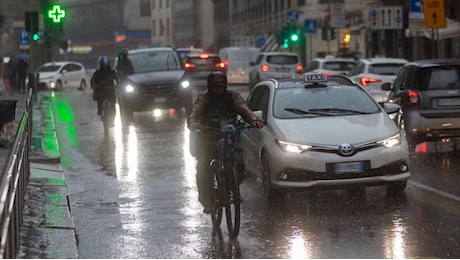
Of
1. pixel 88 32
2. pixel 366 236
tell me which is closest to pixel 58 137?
pixel 366 236

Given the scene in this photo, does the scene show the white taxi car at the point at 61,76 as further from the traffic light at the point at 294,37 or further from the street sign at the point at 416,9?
the street sign at the point at 416,9

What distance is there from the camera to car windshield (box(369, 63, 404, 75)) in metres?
29.6

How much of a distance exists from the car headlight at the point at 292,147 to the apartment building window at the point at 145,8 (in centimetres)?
12621

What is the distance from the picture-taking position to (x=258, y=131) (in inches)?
533

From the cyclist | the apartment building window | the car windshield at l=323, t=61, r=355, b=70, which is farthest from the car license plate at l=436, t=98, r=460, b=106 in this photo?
the apartment building window

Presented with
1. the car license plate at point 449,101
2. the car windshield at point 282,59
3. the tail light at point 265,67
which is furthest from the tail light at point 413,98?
the car windshield at point 282,59

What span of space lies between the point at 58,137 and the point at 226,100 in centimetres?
1322

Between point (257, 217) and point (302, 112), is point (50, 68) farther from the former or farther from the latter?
point (257, 217)

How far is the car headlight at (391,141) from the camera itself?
12516mm

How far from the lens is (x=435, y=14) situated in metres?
29.3

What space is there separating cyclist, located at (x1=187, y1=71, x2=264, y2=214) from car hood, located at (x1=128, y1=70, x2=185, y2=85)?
1797 centimetres

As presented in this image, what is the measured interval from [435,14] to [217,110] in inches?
776

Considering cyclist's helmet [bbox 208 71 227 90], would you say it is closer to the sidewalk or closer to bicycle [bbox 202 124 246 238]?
bicycle [bbox 202 124 246 238]

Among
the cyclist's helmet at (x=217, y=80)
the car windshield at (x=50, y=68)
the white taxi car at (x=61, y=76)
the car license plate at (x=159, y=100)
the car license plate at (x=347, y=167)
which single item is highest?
the cyclist's helmet at (x=217, y=80)
